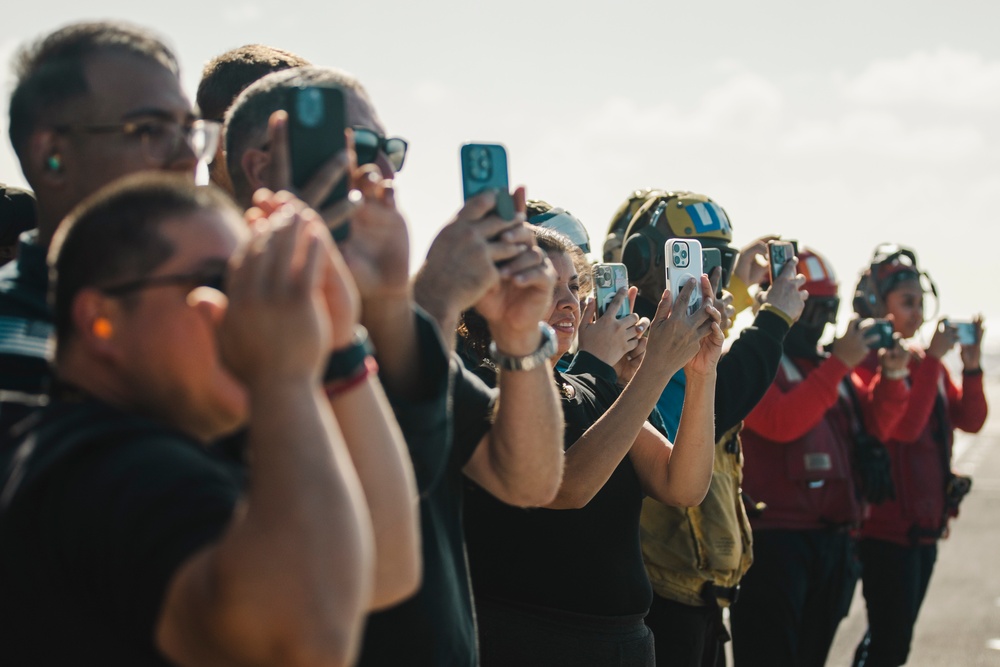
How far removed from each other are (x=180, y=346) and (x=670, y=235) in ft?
11.0

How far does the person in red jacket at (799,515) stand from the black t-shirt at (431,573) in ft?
12.0

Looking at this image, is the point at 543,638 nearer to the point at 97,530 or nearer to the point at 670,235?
the point at 97,530

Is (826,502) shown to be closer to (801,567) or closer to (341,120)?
(801,567)

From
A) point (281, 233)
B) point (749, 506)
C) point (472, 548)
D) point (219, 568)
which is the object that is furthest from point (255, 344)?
point (749, 506)

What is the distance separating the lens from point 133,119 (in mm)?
2328

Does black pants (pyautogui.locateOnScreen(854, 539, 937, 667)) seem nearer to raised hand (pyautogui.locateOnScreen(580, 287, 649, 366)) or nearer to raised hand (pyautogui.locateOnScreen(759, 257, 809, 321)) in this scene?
raised hand (pyautogui.locateOnScreen(759, 257, 809, 321))

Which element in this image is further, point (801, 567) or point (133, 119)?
point (801, 567)

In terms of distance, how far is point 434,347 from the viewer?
209cm

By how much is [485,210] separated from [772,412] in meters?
3.84

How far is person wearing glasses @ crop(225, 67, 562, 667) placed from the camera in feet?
6.63

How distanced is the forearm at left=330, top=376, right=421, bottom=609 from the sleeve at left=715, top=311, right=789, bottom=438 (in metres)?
2.61

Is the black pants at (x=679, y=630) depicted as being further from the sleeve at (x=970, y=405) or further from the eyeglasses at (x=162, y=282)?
the sleeve at (x=970, y=405)

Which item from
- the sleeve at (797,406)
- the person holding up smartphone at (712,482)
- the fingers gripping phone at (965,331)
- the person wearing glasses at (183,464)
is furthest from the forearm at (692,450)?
the fingers gripping phone at (965,331)

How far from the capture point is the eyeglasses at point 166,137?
2336mm
